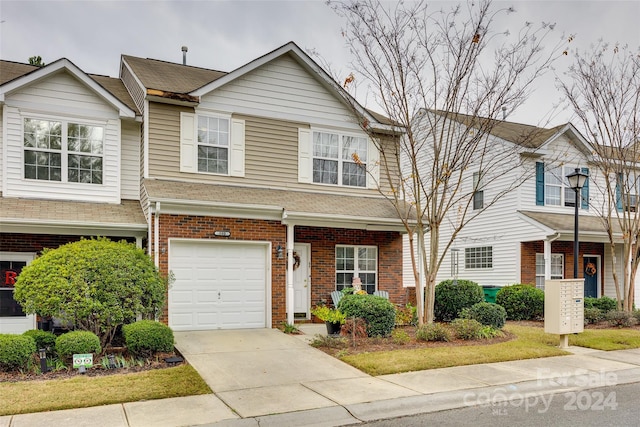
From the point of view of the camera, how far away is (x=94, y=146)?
42.9 ft

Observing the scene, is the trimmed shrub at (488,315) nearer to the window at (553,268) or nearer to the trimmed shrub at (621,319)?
the trimmed shrub at (621,319)

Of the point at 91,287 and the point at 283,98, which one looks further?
the point at 283,98

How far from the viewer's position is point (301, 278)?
14266mm

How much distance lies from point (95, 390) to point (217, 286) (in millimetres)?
5418

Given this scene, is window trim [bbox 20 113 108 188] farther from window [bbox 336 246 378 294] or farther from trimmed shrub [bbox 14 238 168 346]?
window [bbox 336 246 378 294]

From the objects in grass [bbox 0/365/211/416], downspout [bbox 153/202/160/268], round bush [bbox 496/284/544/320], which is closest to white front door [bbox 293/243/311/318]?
downspout [bbox 153/202/160/268]

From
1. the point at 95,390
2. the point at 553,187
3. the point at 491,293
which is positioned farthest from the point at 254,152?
the point at 553,187

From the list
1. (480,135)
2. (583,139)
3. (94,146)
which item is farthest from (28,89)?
(583,139)

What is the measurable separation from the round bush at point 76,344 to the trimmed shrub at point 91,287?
1.54 feet

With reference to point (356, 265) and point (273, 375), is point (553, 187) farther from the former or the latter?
point (273, 375)

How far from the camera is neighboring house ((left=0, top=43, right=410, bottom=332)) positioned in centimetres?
1204

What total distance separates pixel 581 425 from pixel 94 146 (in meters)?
12.0

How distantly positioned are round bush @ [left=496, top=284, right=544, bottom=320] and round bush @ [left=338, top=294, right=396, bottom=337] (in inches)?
246

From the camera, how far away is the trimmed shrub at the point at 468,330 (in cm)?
1142
